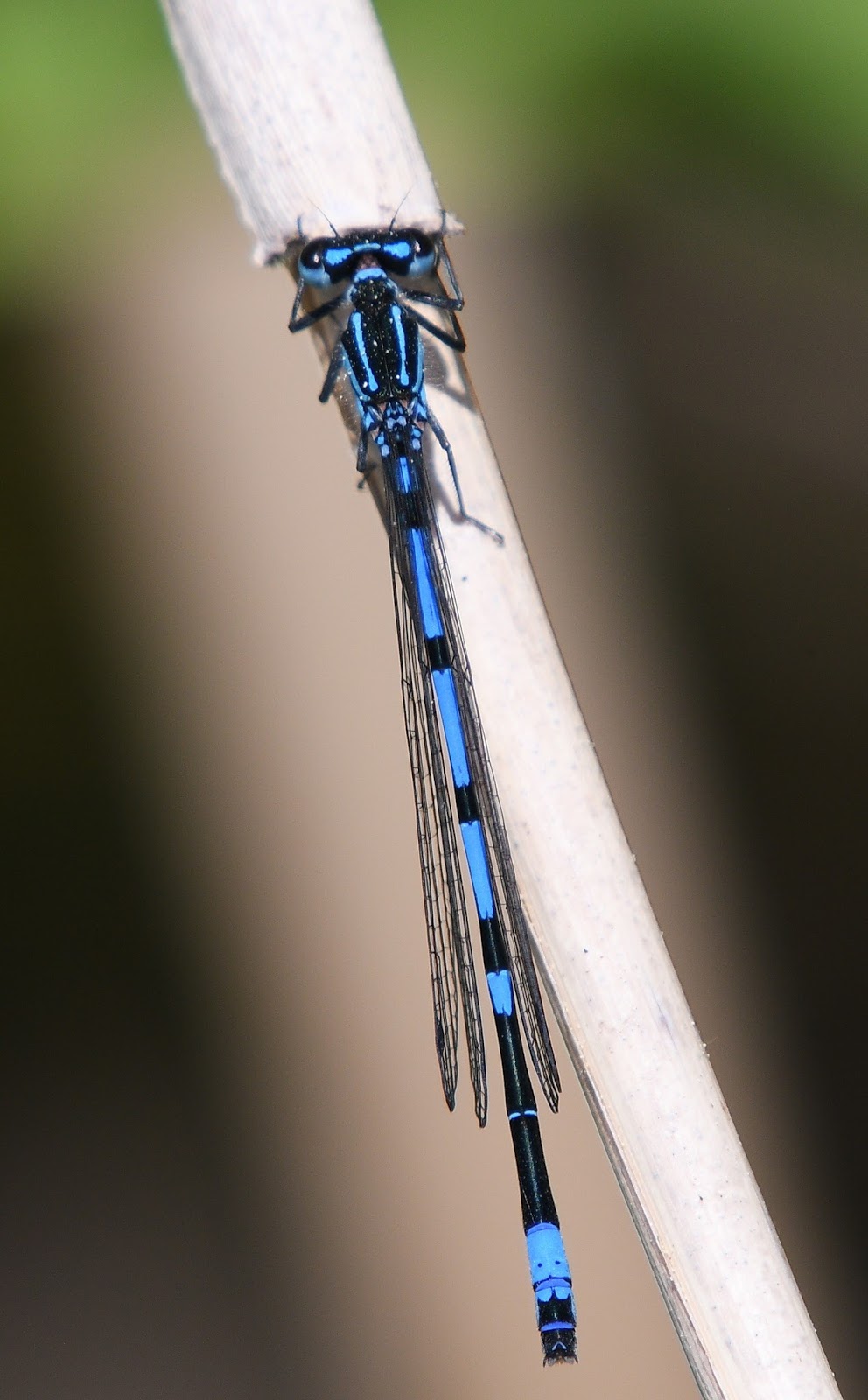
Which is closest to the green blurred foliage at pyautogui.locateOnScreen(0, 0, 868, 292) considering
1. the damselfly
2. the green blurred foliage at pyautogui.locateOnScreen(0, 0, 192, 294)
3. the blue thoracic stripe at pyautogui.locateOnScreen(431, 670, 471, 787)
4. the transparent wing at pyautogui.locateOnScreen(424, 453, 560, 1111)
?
the green blurred foliage at pyautogui.locateOnScreen(0, 0, 192, 294)

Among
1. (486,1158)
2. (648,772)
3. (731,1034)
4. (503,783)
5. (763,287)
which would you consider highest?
(763,287)

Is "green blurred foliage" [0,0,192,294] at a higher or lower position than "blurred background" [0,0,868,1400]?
higher

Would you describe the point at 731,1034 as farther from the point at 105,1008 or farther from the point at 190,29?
the point at 190,29

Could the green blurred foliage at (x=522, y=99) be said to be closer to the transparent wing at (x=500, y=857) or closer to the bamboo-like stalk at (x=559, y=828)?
the bamboo-like stalk at (x=559, y=828)

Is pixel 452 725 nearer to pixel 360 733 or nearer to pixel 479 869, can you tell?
pixel 479 869

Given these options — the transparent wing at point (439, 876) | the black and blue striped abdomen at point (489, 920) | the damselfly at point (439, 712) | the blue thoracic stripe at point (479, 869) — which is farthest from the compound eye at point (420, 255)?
the blue thoracic stripe at point (479, 869)

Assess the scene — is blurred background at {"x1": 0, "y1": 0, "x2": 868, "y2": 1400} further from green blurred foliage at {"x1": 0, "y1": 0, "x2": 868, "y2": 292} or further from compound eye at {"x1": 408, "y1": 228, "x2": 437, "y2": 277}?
compound eye at {"x1": 408, "y1": 228, "x2": 437, "y2": 277}

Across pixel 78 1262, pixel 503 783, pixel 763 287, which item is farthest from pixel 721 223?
pixel 78 1262
